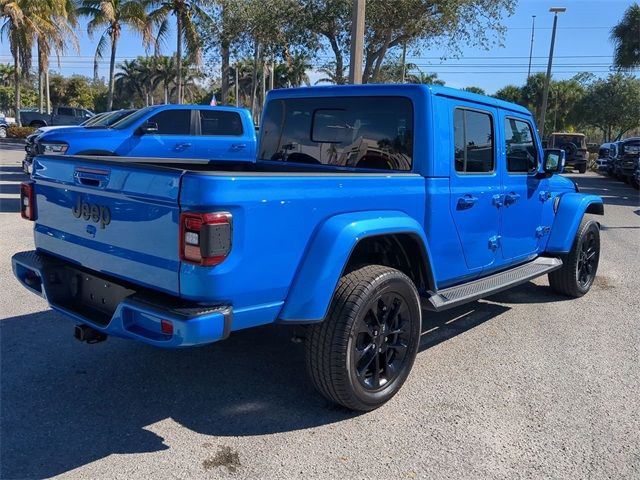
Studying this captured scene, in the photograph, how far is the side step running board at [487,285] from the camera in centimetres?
395

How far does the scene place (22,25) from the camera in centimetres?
2847

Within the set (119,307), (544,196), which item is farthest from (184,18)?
(119,307)

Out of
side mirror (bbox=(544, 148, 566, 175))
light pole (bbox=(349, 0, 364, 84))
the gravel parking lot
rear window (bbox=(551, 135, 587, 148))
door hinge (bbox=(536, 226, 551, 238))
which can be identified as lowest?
the gravel parking lot

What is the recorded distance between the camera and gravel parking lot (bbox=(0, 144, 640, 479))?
303 centimetres

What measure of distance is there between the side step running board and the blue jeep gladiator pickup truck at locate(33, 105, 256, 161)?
21.2 ft

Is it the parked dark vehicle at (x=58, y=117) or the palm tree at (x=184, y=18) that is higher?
the palm tree at (x=184, y=18)

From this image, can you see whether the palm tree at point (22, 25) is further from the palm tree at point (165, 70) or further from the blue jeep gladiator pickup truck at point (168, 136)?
the palm tree at point (165, 70)

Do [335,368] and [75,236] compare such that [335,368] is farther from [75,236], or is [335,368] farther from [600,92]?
[600,92]

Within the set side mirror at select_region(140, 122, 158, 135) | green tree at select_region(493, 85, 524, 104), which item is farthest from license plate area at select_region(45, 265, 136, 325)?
green tree at select_region(493, 85, 524, 104)

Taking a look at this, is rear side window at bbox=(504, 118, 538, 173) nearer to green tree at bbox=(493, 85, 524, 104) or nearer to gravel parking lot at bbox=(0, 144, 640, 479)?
gravel parking lot at bbox=(0, 144, 640, 479)

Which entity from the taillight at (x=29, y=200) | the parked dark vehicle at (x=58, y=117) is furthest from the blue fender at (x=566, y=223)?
Answer: the parked dark vehicle at (x=58, y=117)

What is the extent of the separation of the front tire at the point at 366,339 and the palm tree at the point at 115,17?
24.4 metres

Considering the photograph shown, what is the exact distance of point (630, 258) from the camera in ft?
28.5

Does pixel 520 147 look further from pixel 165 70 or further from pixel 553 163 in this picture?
pixel 165 70
